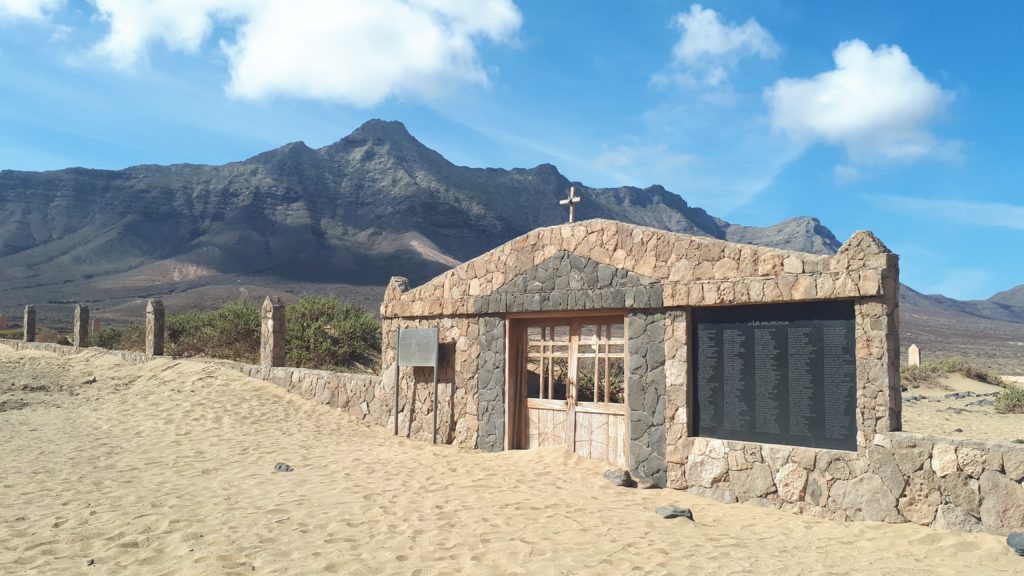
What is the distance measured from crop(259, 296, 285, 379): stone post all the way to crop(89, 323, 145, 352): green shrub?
10.9 metres

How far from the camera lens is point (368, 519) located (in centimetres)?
621

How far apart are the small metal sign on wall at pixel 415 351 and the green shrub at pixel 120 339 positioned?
15288 mm

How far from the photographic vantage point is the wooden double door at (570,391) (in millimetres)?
8711

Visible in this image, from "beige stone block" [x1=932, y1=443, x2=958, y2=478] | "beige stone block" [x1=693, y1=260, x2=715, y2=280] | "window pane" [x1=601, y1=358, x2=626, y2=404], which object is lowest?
"beige stone block" [x1=932, y1=443, x2=958, y2=478]

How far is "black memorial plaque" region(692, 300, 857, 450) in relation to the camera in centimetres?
674

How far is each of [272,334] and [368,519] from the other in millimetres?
8405

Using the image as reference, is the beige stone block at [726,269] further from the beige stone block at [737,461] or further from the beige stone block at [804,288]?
the beige stone block at [737,461]

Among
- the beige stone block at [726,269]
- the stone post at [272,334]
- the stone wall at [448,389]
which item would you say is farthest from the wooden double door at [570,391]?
the stone post at [272,334]

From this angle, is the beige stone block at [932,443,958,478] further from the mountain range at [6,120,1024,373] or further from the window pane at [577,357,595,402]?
the mountain range at [6,120,1024,373]

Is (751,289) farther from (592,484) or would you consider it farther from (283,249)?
(283,249)

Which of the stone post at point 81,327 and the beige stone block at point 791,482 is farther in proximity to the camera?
the stone post at point 81,327

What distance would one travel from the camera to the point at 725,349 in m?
7.59

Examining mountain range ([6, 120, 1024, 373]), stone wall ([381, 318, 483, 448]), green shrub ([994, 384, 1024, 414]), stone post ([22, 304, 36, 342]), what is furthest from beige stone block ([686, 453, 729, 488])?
mountain range ([6, 120, 1024, 373])

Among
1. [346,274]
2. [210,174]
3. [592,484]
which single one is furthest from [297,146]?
[592,484]
